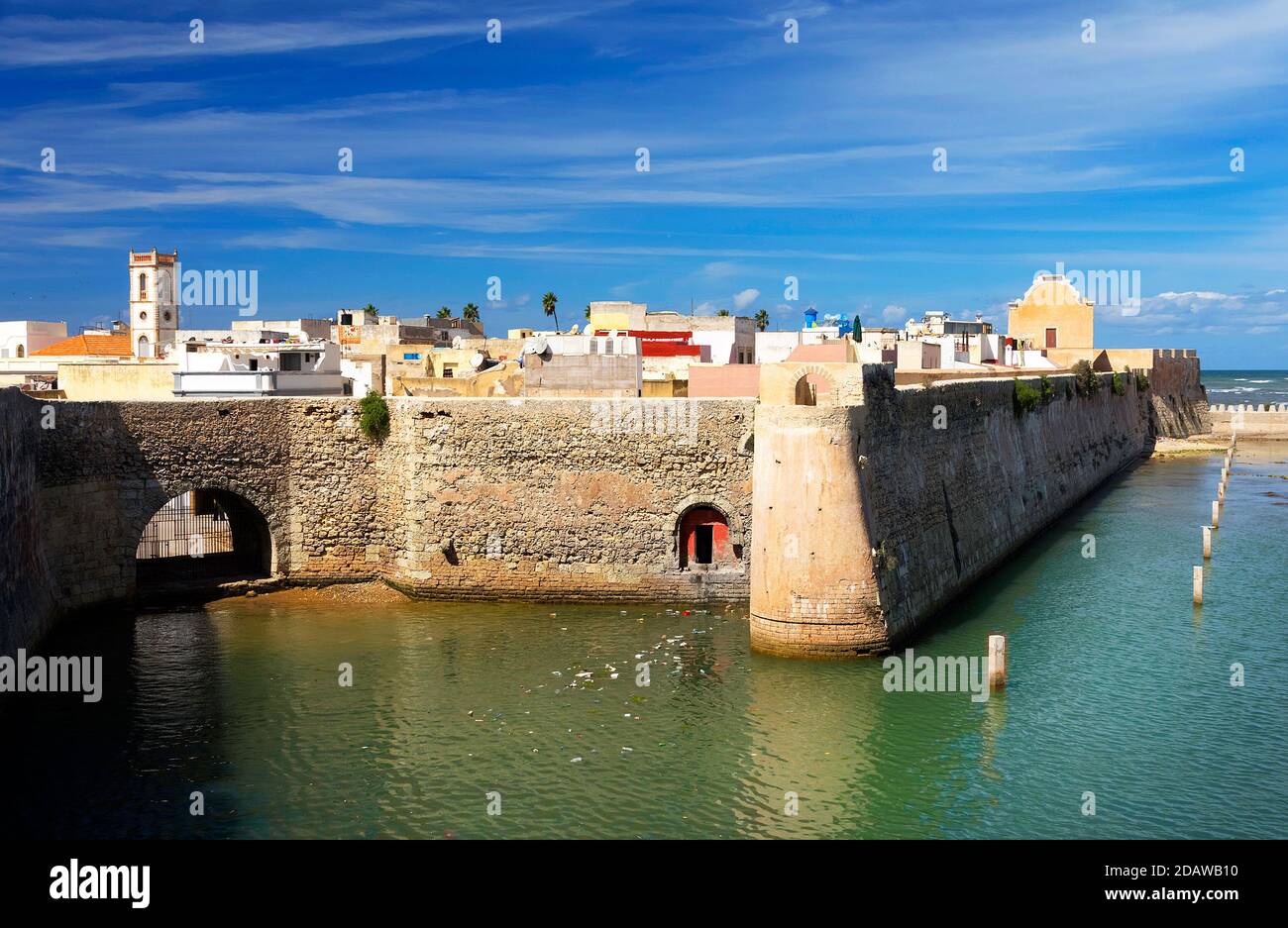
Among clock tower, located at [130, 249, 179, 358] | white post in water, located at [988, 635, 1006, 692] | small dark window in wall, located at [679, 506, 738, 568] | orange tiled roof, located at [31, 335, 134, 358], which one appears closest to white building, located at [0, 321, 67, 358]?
clock tower, located at [130, 249, 179, 358]

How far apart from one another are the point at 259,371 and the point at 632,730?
15.6m

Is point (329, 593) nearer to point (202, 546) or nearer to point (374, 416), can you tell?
point (374, 416)

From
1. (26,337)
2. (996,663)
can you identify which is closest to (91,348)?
(26,337)

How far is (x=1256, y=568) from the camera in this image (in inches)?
1075

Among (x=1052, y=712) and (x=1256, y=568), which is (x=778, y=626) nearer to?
(x=1052, y=712)

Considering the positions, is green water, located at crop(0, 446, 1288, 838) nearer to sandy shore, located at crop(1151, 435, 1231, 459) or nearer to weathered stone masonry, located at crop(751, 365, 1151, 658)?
weathered stone masonry, located at crop(751, 365, 1151, 658)

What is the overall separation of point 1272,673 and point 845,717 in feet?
24.1

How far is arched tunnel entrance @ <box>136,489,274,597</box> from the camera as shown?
24172mm

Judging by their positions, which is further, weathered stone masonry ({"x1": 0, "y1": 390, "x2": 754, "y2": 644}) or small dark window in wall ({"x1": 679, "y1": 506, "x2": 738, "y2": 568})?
small dark window in wall ({"x1": 679, "y1": 506, "x2": 738, "y2": 568})

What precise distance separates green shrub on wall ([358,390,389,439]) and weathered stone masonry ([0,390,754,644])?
19 centimetres

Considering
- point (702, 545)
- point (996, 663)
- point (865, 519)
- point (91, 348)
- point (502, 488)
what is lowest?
point (996, 663)

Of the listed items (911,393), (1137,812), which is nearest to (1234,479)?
(911,393)

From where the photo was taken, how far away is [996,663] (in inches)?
695
